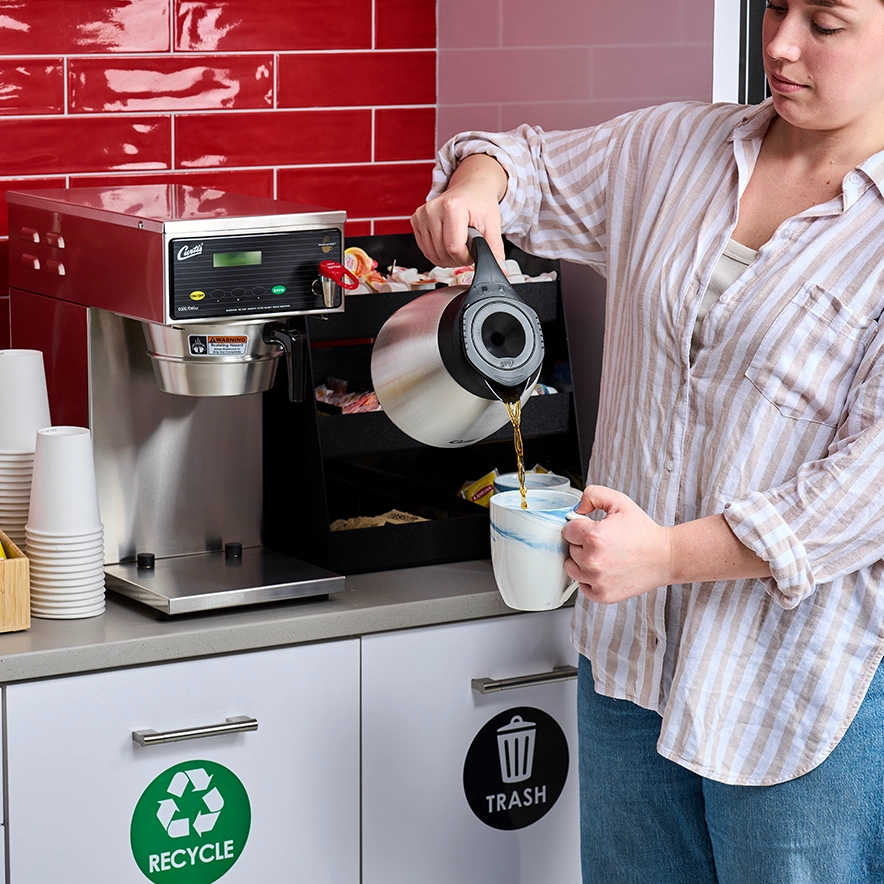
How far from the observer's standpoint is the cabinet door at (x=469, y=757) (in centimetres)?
182

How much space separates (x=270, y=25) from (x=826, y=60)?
1208mm

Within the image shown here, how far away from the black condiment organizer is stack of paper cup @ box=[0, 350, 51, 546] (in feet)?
1.04

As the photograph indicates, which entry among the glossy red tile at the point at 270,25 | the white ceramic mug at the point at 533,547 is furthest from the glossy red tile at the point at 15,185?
the white ceramic mug at the point at 533,547

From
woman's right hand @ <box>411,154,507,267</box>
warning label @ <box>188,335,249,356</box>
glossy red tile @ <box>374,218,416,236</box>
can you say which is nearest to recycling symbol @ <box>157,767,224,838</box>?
warning label @ <box>188,335,249,356</box>

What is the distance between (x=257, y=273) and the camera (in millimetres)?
1671

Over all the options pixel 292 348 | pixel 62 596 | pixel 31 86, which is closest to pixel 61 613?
pixel 62 596

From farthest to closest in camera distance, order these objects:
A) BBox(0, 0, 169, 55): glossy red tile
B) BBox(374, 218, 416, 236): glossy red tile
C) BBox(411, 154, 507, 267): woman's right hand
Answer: BBox(374, 218, 416, 236): glossy red tile
BBox(0, 0, 169, 55): glossy red tile
BBox(411, 154, 507, 267): woman's right hand

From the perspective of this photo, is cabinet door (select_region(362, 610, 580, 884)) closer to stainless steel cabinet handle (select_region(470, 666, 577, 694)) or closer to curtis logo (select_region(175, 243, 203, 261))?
stainless steel cabinet handle (select_region(470, 666, 577, 694))

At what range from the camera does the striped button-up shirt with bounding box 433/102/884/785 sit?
128cm

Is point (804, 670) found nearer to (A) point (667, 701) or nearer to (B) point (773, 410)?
(A) point (667, 701)

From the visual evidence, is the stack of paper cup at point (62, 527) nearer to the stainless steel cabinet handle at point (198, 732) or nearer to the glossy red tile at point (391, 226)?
the stainless steel cabinet handle at point (198, 732)

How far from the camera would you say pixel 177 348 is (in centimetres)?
170

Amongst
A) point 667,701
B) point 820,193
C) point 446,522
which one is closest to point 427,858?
point 446,522

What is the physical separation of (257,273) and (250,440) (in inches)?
11.6
